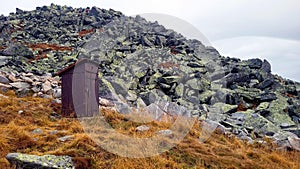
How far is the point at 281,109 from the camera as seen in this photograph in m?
16.5

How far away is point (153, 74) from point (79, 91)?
12163 millimetres

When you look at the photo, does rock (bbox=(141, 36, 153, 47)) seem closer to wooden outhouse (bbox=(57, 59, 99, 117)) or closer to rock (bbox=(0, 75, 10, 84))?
rock (bbox=(0, 75, 10, 84))

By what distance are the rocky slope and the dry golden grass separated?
163 centimetres

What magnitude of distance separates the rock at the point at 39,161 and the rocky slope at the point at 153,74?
5294 mm

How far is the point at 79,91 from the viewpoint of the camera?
9.50 meters

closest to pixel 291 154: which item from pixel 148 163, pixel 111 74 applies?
pixel 148 163

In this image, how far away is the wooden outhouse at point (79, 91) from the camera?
30.9 ft

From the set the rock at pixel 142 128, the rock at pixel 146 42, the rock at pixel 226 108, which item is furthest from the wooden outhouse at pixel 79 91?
the rock at pixel 146 42

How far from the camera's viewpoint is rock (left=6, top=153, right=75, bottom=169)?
211 inches

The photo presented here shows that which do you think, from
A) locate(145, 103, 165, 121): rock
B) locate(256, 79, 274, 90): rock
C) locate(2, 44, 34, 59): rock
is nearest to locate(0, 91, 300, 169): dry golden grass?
locate(145, 103, 165, 121): rock

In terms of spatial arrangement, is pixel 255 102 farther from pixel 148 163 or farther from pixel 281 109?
pixel 148 163

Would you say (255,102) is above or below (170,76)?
below

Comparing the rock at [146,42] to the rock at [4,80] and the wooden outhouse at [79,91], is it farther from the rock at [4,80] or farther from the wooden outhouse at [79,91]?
the wooden outhouse at [79,91]

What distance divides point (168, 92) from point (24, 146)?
1258 centimetres
